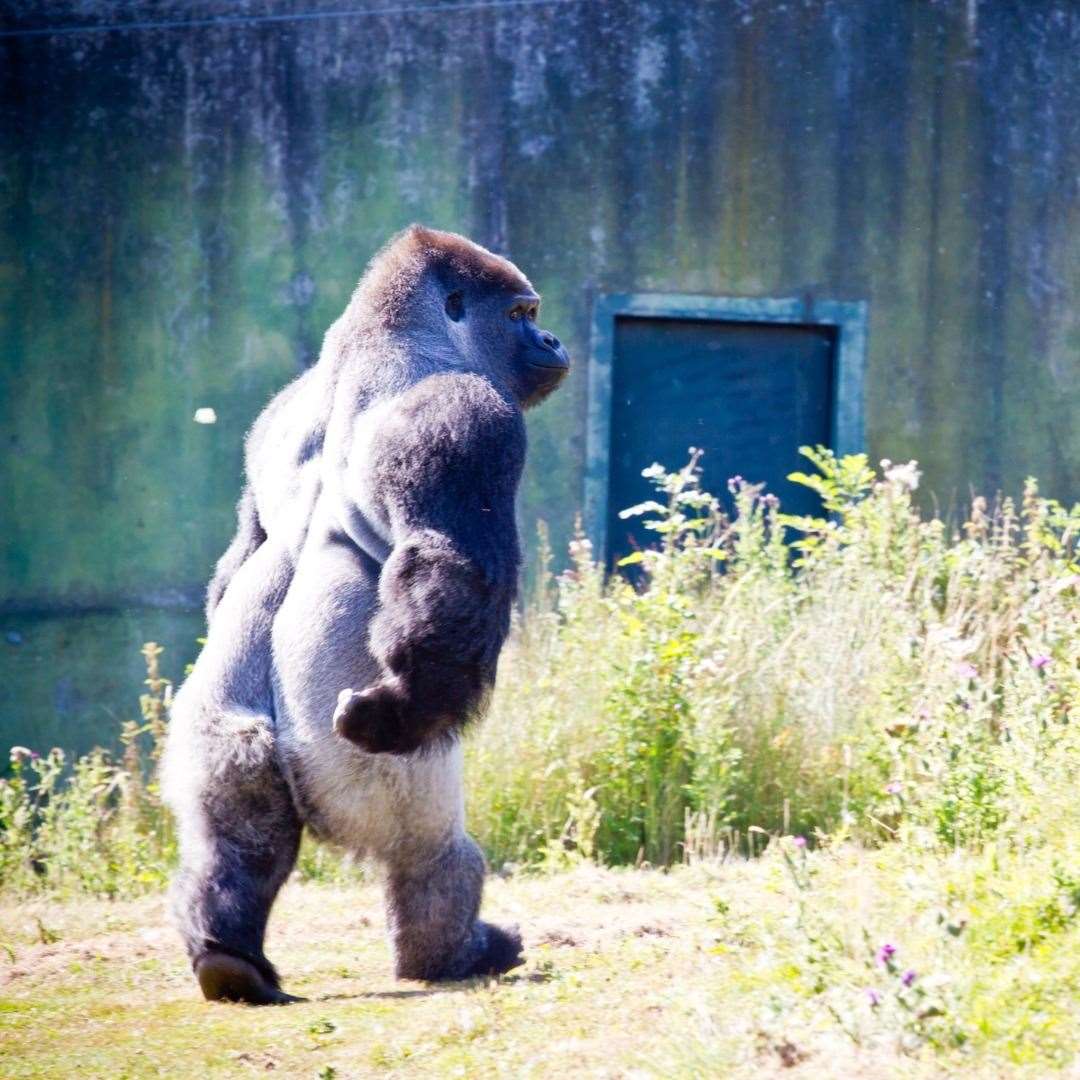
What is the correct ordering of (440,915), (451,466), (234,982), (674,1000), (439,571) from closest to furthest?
(674,1000), (439,571), (451,466), (234,982), (440,915)

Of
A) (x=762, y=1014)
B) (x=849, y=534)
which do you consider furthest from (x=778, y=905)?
(x=849, y=534)

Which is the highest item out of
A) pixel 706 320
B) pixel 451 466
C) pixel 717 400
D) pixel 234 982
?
pixel 706 320

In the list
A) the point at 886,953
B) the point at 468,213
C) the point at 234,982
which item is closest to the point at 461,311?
the point at 234,982

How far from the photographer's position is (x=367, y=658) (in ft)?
12.3

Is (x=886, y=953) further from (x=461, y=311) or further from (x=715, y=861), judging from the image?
(x=715, y=861)

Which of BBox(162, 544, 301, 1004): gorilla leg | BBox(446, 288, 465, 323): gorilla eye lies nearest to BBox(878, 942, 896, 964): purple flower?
BBox(162, 544, 301, 1004): gorilla leg

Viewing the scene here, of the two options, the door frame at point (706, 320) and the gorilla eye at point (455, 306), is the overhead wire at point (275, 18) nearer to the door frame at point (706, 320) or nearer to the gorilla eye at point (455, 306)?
the door frame at point (706, 320)

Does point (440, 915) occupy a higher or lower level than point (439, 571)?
lower

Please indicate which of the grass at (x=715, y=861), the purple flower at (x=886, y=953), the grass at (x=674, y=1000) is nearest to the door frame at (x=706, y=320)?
the grass at (x=715, y=861)

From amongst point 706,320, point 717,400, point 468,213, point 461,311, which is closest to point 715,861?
point 461,311

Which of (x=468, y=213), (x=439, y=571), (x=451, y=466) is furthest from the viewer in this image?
(x=468, y=213)

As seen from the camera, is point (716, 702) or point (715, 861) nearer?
point (715, 861)

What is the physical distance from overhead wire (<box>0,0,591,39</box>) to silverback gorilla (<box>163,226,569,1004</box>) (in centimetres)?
518

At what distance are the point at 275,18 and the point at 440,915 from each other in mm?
6401
